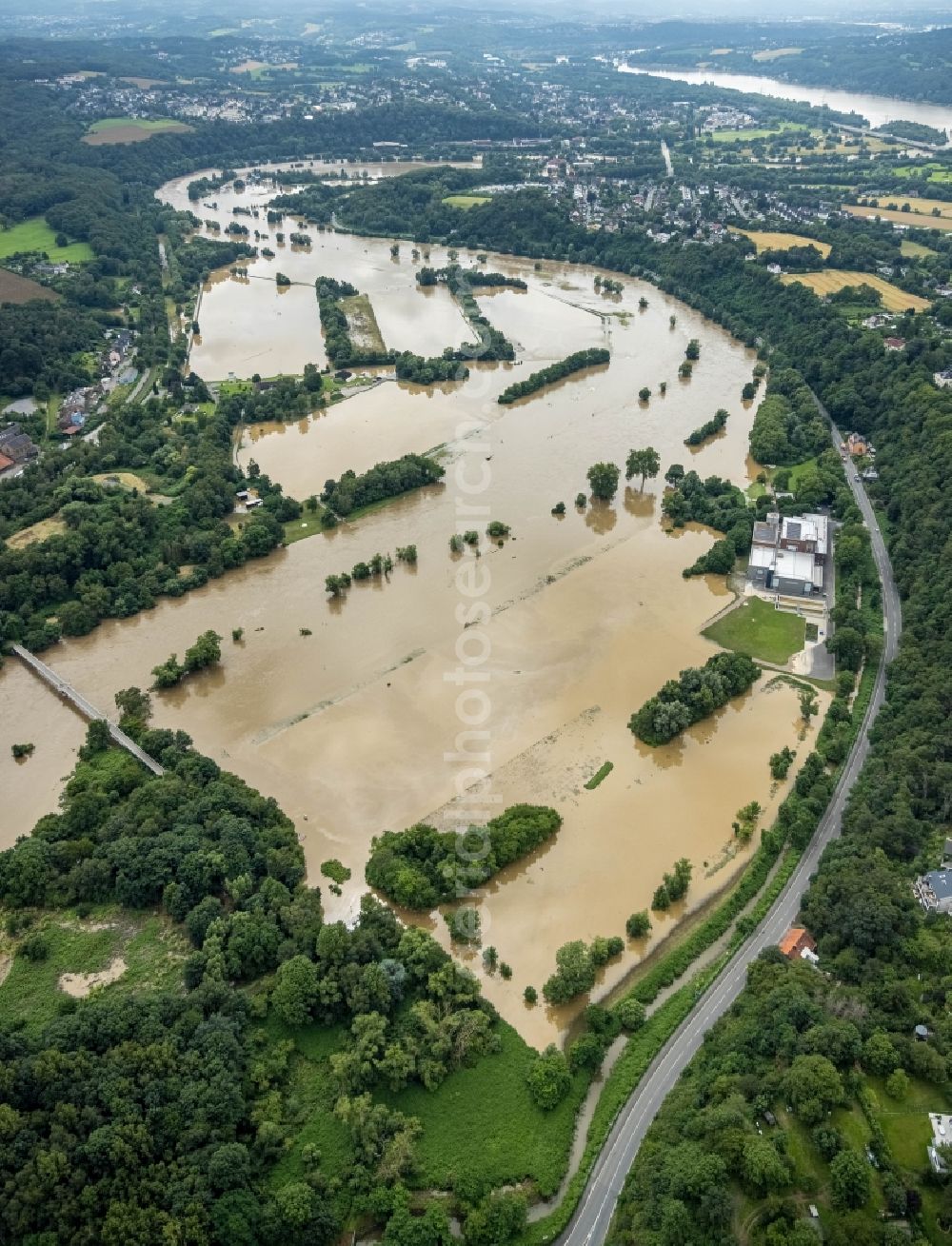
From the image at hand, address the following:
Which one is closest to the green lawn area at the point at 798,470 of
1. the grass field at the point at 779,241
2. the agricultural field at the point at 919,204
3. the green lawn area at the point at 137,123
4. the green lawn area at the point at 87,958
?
the grass field at the point at 779,241

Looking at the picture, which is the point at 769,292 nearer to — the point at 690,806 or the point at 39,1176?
the point at 690,806

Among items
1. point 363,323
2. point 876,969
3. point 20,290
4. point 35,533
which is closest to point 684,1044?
point 876,969

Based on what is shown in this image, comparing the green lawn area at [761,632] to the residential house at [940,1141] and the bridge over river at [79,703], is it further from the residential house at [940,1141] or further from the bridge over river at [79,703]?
the bridge over river at [79,703]

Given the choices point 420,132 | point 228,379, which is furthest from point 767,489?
point 420,132

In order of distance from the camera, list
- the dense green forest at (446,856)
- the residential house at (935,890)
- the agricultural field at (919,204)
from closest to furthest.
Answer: the residential house at (935,890) → the dense green forest at (446,856) → the agricultural field at (919,204)

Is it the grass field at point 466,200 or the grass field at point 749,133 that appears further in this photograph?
the grass field at point 749,133

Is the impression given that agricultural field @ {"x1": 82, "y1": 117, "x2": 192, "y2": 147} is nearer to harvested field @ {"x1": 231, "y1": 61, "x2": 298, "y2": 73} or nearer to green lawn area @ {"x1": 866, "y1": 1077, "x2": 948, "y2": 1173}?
harvested field @ {"x1": 231, "y1": 61, "x2": 298, "y2": 73}

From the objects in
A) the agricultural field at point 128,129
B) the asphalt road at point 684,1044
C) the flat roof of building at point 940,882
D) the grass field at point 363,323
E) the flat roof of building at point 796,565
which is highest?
the agricultural field at point 128,129
